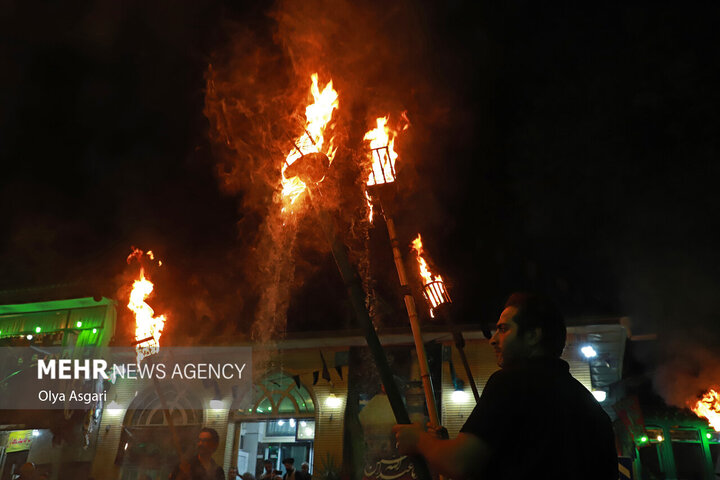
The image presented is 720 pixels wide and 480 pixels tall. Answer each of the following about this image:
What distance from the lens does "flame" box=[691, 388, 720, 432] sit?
2484 cm

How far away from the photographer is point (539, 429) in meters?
1.77

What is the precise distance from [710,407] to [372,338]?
31.6 meters

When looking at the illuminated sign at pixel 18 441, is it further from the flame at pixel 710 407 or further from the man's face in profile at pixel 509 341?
the flame at pixel 710 407

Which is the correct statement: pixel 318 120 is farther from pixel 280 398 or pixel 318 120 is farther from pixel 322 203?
pixel 280 398

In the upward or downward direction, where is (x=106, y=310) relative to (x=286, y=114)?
upward

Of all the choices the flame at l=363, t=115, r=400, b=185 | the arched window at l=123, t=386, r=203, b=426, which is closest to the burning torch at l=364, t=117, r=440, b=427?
the flame at l=363, t=115, r=400, b=185

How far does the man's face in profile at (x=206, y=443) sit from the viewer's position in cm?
570

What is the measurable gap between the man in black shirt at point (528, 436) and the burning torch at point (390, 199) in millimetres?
1078

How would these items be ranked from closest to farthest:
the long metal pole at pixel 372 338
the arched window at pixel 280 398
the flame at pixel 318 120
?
the long metal pole at pixel 372 338 → the flame at pixel 318 120 → the arched window at pixel 280 398

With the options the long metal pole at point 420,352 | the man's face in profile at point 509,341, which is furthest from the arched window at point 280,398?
the man's face in profile at point 509,341

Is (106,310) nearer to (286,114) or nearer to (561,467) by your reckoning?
(286,114)

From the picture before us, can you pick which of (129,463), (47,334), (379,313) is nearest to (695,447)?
(379,313)

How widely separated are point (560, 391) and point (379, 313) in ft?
49.3

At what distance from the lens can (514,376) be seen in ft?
6.08
